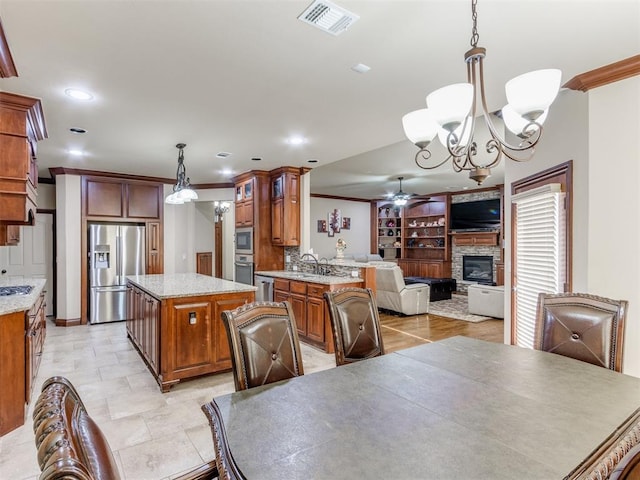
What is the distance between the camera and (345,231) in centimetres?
1055

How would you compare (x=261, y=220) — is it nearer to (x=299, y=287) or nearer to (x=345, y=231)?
(x=299, y=287)

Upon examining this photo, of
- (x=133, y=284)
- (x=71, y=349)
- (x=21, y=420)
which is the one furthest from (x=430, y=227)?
(x=21, y=420)

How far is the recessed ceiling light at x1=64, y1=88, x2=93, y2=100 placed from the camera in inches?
110

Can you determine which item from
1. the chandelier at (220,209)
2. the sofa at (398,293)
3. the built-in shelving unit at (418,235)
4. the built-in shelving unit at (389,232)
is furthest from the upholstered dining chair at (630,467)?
the built-in shelving unit at (389,232)

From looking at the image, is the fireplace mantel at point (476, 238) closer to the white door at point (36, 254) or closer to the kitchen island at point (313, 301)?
the kitchen island at point (313, 301)

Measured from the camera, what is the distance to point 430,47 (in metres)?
2.20

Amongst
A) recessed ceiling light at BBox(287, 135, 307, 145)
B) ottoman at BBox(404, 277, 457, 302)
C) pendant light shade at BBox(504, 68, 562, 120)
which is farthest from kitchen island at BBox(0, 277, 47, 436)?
ottoman at BBox(404, 277, 457, 302)

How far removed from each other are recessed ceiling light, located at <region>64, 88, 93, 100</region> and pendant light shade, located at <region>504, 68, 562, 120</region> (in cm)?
308

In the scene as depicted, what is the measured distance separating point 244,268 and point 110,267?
2262 millimetres

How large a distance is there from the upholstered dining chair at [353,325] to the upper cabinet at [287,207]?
333 centimetres

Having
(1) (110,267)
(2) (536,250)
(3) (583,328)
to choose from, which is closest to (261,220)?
(1) (110,267)

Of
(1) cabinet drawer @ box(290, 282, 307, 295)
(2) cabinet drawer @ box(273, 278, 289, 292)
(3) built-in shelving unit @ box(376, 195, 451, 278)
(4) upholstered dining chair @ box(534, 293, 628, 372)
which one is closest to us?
(4) upholstered dining chair @ box(534, 293, 628, 372)

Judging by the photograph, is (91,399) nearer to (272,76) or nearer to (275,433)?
(275,433)

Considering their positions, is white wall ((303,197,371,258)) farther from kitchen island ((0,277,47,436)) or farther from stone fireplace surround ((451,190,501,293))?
kitchen island ((0,277,47,436))
